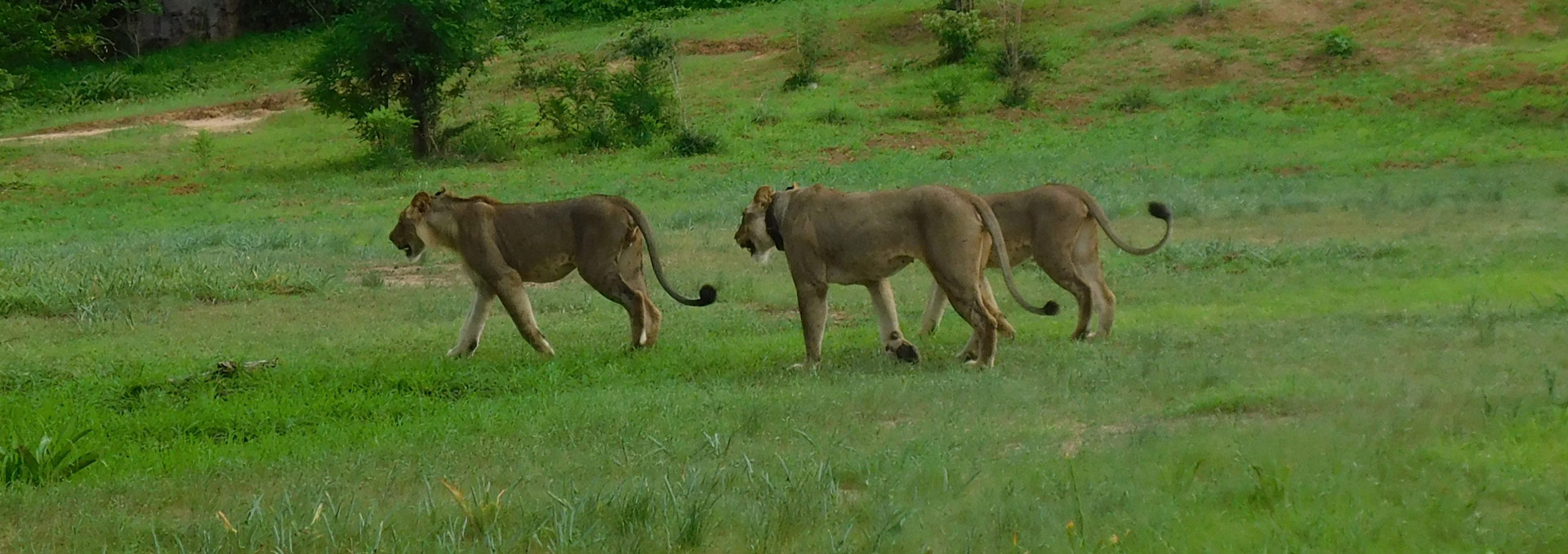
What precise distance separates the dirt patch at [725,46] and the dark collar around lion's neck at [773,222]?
92.1 feet

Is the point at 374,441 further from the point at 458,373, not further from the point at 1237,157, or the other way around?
the point at 1237,157

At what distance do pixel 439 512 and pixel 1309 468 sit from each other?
3.68m

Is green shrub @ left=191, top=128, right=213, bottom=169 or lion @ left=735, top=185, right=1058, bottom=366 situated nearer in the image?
lion @ left=735, top=185, right=1058, bottom=366

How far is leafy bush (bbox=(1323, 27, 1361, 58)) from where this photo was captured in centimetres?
3212

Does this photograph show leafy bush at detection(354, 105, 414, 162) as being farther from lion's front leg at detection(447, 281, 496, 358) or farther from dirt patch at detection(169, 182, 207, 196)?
lion's front leg at detection(447, 281, 496, 358)

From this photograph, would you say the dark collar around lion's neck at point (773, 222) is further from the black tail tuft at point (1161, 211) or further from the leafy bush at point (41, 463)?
the leafy bush at point (41, 463)

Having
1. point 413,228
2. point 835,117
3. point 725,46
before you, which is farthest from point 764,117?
point 413,228

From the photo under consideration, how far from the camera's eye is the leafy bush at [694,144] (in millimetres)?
29094

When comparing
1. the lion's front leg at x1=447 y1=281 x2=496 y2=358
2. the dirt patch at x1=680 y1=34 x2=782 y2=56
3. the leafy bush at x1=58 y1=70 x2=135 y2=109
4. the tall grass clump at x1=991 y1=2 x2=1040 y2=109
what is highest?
the lion's front leg at x1=447 y1=281 x2=496 y2=358

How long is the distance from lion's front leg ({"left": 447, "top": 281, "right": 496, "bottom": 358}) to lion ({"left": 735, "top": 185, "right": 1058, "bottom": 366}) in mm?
2330

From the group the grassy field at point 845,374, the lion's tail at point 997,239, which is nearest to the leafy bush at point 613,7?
the grassy field at point 845,374

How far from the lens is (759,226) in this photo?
11.4 m

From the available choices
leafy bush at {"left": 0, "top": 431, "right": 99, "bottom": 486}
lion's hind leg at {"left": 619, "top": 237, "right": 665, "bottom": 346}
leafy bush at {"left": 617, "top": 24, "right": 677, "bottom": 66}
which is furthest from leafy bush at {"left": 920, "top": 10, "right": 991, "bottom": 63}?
leafy bush at {"left": 0, "top": 431, "right": 99, "bottom": 486}

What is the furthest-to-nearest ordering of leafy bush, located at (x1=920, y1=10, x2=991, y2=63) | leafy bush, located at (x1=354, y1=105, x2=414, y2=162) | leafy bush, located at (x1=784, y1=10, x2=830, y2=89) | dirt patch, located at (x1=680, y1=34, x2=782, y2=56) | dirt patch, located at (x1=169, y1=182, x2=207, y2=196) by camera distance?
1. dirt patch, located at (x1=680, y1=34, x2=782, y2=56)
2. leafy bush, located at (x1=784, y1=10, x2=830, y2=89)
3. leafy bush, located at (x1=920, y1=10, x2=991, y2=63)
4. leafy bush, located at (x1=354, y1=105, x2=414, y2=162)
5. dirt patch, located at (x1=169, y1=182, x2=207, y2=196)
